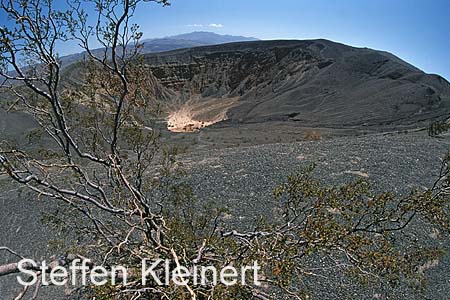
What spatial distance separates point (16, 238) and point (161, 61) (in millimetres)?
42828

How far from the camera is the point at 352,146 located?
12.3 meters

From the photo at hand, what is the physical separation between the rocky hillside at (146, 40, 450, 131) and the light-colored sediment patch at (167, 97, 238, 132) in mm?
127

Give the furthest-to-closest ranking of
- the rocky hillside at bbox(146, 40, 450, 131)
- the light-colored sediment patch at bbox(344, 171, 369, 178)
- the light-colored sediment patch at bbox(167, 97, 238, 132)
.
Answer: the light-colored sediment patch at bbox(167, 97, 238, 132) < the rocky hillside at bbox(146, 40, 450, 131) < the light-colored sediment patch at bbox(344, 171, 369, 178)

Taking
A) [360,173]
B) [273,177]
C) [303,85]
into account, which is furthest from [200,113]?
[360,173]

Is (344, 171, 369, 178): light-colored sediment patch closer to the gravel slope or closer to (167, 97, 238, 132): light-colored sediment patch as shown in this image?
the gravel slope

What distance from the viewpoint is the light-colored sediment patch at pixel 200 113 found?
38.6m

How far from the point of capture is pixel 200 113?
42.6m

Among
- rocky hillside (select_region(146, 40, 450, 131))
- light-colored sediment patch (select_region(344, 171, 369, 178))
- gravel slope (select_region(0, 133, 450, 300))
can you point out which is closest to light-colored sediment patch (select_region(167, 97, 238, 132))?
rocky hillside (select_region(146, 40, 450, 131))

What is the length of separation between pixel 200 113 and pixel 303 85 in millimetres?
11350

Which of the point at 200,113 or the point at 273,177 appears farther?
the point at 200,113

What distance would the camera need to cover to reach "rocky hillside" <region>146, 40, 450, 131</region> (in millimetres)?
31766

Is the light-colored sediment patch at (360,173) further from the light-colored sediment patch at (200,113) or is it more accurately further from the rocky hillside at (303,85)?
the light-colored sediment patch at (200,113)

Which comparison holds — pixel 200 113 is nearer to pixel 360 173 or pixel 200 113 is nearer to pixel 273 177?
pixel 273 177

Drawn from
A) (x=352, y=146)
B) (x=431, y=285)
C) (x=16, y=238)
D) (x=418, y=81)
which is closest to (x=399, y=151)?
(x=352, y=146)
